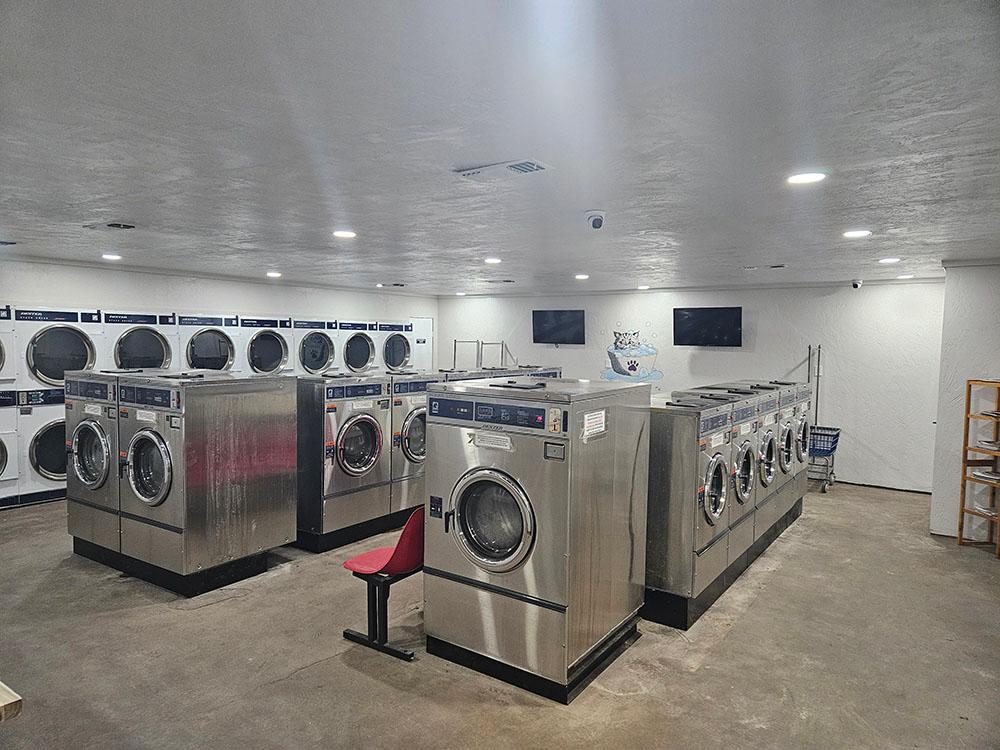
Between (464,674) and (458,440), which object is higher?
(458,440)

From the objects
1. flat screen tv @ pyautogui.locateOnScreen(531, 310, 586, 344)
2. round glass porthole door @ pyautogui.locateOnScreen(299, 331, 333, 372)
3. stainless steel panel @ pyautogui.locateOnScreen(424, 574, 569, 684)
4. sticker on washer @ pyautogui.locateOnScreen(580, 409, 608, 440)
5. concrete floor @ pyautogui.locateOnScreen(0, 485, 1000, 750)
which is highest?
flat screen tv @ pyautogui.locateOnScreen(531, 310, 586, 344)

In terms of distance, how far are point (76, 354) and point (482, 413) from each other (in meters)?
5.86

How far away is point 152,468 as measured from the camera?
15.6 feet

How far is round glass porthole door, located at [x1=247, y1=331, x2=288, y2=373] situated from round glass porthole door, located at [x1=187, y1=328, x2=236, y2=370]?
40cm

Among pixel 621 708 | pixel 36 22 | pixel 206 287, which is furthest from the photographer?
pixel 206 287

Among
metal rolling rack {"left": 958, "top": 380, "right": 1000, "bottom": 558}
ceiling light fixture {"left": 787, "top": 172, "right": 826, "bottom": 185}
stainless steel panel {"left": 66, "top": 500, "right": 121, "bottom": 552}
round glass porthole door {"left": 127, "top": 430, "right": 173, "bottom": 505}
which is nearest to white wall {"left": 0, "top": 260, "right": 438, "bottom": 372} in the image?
stainless steel panel {"left": 66, "top": 500, "right": 121, "bottom": 552}

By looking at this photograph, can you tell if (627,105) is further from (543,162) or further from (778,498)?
(778,498)

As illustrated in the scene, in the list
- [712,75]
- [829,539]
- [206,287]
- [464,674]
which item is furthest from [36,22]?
[206,287]

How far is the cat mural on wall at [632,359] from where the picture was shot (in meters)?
9.34

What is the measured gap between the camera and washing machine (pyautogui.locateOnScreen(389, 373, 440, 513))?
582 centimetres

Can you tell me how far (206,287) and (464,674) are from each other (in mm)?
6419

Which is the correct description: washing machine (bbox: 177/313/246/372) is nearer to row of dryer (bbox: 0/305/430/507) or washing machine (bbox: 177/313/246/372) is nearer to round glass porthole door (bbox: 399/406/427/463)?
row of dryer (bbox: 0/305/430/507)

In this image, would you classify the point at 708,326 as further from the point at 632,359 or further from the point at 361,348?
the point at 361,348

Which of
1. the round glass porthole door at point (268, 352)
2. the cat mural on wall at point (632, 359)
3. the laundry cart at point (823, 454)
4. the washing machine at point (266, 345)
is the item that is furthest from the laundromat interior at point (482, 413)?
the cat mural on wall at point (632, 359)
